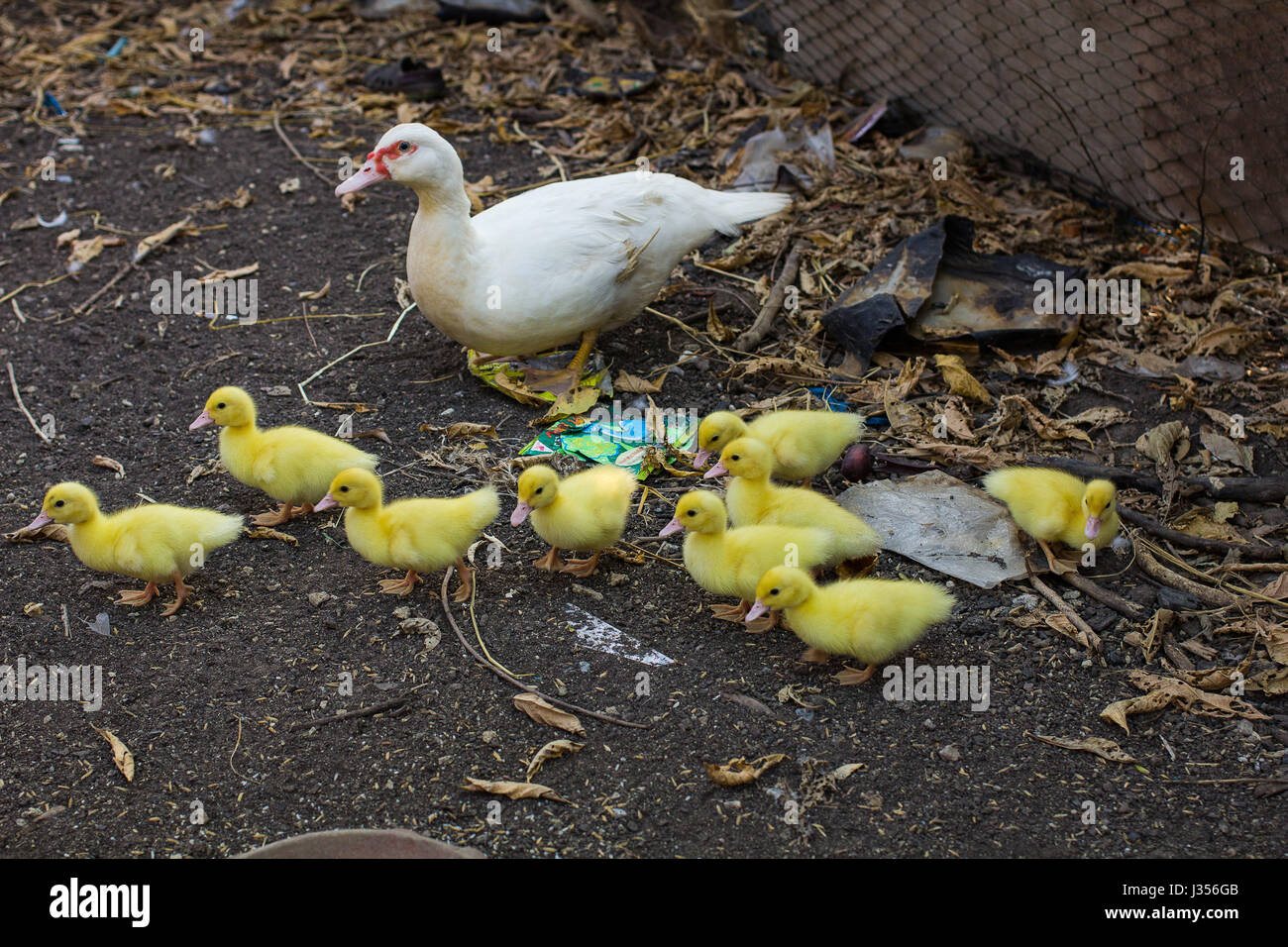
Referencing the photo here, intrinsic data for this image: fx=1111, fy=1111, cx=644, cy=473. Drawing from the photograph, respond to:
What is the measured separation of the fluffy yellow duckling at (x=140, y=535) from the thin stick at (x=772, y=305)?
2485mm

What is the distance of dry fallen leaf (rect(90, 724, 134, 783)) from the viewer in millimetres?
3133

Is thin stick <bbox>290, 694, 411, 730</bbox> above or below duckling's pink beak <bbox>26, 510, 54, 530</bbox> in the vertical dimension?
below

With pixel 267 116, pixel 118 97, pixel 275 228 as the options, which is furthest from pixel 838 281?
pixel 118 97

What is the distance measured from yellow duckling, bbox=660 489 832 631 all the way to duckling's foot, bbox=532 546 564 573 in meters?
0.49

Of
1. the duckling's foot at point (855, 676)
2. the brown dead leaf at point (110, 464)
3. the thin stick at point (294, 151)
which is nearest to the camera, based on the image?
the duckling's foot at point (855, 676)

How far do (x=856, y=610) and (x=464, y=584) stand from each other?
1342mm

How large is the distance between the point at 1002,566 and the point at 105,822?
2924 millimetres

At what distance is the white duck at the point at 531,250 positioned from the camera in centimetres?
456

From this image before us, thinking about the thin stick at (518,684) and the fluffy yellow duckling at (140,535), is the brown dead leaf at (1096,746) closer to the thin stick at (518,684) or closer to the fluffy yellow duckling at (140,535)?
the thin stick at (518,684)

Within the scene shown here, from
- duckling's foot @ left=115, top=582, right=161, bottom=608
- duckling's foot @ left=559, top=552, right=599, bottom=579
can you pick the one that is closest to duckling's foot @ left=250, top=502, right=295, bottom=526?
duckling's foot @ left=115, top=582, right=161, bottom=608

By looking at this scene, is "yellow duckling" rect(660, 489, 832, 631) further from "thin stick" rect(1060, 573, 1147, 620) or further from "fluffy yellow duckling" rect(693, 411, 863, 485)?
"thin stick" rect(1060, 573, 1147, 620)

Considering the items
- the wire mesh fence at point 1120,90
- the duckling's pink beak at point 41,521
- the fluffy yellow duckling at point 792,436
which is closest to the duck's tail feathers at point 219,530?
the duckling's pink beak at point 41,521
